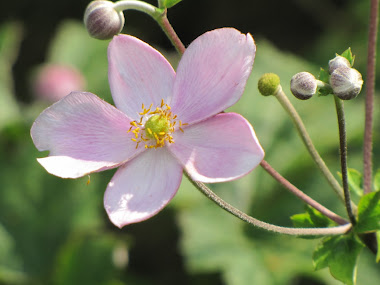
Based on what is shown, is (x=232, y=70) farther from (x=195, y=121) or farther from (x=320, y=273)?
(x=320, y=273)

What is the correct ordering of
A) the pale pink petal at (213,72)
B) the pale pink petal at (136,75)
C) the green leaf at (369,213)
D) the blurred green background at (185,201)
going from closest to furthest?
the pale pink petal at (213,72)
the green leaf at (369,213)
the pale pink petal at (136,75)
the blurred green background at (185,201)

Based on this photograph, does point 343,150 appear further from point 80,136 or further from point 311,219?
point 80,136

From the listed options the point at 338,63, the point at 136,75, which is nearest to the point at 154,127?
the point at 136,75

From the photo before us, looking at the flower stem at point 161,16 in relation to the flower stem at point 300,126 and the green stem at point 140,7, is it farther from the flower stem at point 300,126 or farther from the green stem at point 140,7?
the flower stem at point 300,126

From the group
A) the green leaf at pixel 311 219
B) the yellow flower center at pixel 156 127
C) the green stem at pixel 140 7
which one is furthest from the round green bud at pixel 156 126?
the green leaf at pixel 311 219

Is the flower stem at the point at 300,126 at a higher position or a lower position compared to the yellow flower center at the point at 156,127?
lower
